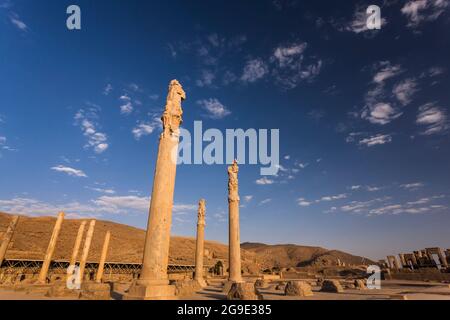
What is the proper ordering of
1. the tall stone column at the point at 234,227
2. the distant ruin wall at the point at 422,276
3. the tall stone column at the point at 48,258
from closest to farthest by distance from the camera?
the tall stone column at the point at 234,227 < the tall stone column at the point at 48,258 < the distant ruin wall at the point at 422,276

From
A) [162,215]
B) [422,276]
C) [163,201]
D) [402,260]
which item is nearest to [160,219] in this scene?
[162,215]

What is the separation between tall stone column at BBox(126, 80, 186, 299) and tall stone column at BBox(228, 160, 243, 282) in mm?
7106

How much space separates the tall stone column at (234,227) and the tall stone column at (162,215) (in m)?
7.11

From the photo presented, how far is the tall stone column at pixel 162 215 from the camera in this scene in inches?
302

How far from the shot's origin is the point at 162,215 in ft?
28.4

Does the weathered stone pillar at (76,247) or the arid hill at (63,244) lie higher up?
the arid hill at (63,244)

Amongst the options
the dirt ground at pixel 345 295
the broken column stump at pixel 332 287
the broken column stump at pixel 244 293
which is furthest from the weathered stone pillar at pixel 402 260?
the broken column stump at pixel 244 293

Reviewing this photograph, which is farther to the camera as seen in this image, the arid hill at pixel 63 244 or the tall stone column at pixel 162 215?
the arid hill at pixel 63 244

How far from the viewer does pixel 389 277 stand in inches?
1145

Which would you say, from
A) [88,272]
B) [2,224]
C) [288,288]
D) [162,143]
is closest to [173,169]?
[162,143]

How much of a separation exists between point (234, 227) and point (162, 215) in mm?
7894
